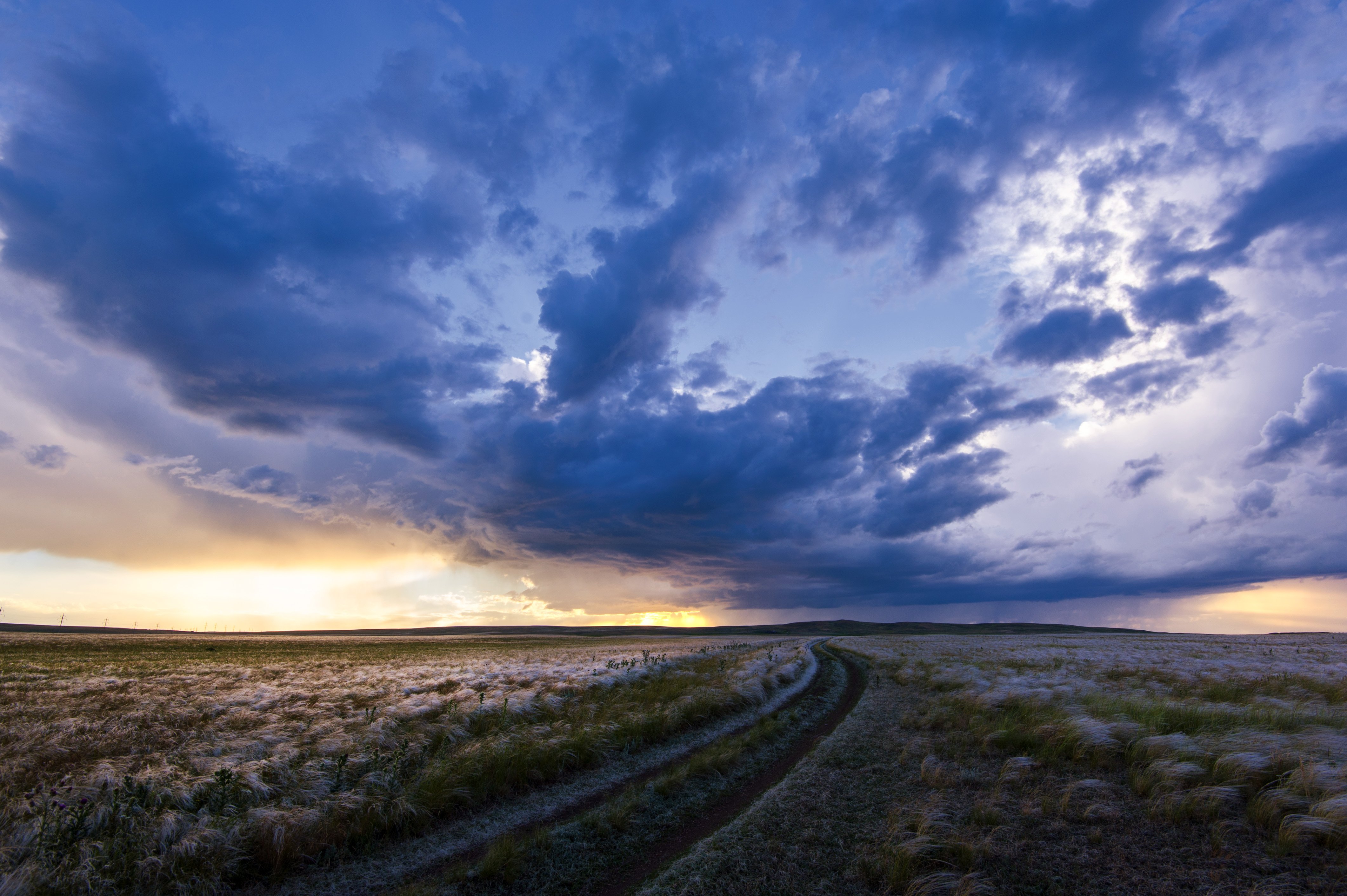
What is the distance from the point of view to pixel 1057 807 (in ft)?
29.2

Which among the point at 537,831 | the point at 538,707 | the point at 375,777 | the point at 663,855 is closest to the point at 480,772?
the point at 375,777

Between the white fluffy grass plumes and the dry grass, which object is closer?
the dry grass

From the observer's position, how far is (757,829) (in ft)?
28.5

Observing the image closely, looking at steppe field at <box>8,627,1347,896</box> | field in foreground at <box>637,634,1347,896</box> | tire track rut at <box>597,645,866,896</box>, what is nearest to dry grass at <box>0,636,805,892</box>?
steppe field at <box>8,627,1347,896</box>

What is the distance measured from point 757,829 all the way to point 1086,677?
25.1m

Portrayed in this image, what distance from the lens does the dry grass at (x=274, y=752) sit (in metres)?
7.40

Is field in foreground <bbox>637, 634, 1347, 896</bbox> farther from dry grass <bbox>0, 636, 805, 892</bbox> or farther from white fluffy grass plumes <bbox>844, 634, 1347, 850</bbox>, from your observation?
dry grass <bbox>0, 636, 805, 892</bbox>

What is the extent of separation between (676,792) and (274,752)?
30.1ft

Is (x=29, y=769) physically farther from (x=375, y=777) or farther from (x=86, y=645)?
(x=86, y=645)

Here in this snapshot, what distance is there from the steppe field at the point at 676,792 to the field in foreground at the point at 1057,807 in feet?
0.16

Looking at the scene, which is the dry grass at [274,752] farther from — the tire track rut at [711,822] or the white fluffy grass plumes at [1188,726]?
the white fluffy grass plumes at [1188,726]

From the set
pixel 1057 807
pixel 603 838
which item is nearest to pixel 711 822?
pixel 603 838

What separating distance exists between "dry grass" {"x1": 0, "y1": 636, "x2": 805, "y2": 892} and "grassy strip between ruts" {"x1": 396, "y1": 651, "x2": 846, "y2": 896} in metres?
2.17

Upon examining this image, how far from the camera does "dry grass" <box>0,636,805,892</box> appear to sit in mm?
7402
